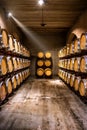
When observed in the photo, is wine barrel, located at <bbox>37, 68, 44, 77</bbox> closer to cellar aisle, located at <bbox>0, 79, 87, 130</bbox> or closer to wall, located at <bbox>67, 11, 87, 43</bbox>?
wall, located at <bbox>67, 11, 87, 43</bbox>

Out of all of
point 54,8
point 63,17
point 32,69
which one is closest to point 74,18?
point 63,17

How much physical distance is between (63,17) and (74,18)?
59 centimetres

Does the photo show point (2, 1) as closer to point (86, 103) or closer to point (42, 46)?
point (86, 103)

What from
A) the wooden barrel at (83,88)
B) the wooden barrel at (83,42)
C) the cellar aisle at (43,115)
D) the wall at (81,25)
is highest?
the wall at (81,25)

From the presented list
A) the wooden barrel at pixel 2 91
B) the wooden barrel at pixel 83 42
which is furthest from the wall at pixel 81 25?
the wooden barrel at pixel 2 91

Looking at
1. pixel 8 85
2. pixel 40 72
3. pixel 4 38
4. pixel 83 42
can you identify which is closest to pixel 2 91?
pixel 8 85

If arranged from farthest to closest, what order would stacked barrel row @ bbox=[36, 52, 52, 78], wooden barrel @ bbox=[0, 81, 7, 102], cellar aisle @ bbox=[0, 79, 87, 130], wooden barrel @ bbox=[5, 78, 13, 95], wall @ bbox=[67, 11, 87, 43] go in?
1. stacked barrel row @ bbox=[36, 52, 52, 78]
2. wall @ bbox=[67, 11, 87, 43]
3. wooden barrel @ bbox=[5, 78, 13, 95]
4. wooden barrel @ bbox=[0, 81, 7, 102]
5. cellar aisle @ bbox=[0, 79, 87, 130]

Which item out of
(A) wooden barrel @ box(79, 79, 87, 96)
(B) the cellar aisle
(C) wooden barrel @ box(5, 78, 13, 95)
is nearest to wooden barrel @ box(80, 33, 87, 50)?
(A) wooden barrel @ box(79, 79, 87, 96)

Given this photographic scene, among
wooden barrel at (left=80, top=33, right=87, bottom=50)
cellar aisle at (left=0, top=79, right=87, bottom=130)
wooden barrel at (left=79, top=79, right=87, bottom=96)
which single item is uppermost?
wooden barrel at (left=80, top=33, right=87, bottom=50)

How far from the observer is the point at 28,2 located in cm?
686

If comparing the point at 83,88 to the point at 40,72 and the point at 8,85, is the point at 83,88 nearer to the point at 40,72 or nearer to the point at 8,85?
the point at 8,85

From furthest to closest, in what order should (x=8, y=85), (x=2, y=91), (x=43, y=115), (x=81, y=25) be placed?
(x=81, y=25), (x=8, y=85), (x=2, y=91), (x=43, y=115)

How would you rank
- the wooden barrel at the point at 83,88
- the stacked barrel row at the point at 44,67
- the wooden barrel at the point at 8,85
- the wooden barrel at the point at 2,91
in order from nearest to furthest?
1. the wooden barrel at the point at 2,91
2. the wooden barrel at the point at 83,88
3. the wooden barrel at the point at 8,85
4. the stacked barrel row at the point at 44,67

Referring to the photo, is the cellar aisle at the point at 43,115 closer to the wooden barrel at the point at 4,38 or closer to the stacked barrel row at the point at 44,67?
the wooden barrel at the point at 4,38
